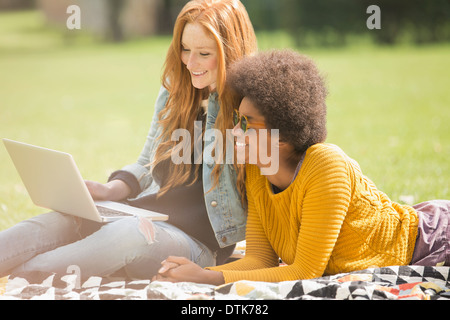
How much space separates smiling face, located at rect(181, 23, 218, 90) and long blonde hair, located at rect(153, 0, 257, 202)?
0.04 meters

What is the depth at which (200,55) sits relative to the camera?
8.59 feet

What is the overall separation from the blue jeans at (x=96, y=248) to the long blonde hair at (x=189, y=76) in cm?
33

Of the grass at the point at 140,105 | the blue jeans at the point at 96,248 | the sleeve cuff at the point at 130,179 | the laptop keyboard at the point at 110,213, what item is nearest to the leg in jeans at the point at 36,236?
the blue jeans at the point at 96,248

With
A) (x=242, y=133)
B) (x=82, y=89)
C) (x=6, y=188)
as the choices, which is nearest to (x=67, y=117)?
(x=82, y=89)

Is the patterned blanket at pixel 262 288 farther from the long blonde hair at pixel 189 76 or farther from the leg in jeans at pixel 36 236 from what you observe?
the long blonde hair at pixel 189 76

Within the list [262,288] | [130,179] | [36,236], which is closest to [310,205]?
[262,288]

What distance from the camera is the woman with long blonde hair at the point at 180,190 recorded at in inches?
94.1

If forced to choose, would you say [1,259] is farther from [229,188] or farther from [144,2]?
[144,2]

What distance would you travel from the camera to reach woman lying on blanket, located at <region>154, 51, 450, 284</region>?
220cm

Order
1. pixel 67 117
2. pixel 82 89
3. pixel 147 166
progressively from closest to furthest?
1. pixel 147 166
2. pixel 67 117
3. pixel 82 89

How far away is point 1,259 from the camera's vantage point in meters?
2.37

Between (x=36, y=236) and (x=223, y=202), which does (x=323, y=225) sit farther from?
(x=36, y=236)

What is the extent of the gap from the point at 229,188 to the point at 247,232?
22 centimetres

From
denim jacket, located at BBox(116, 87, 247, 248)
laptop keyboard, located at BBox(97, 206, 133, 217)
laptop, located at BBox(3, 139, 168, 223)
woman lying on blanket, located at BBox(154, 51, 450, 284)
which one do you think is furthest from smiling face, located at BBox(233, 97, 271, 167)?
laptop keyboard, located at BBox(97, 206, 133, 217)
